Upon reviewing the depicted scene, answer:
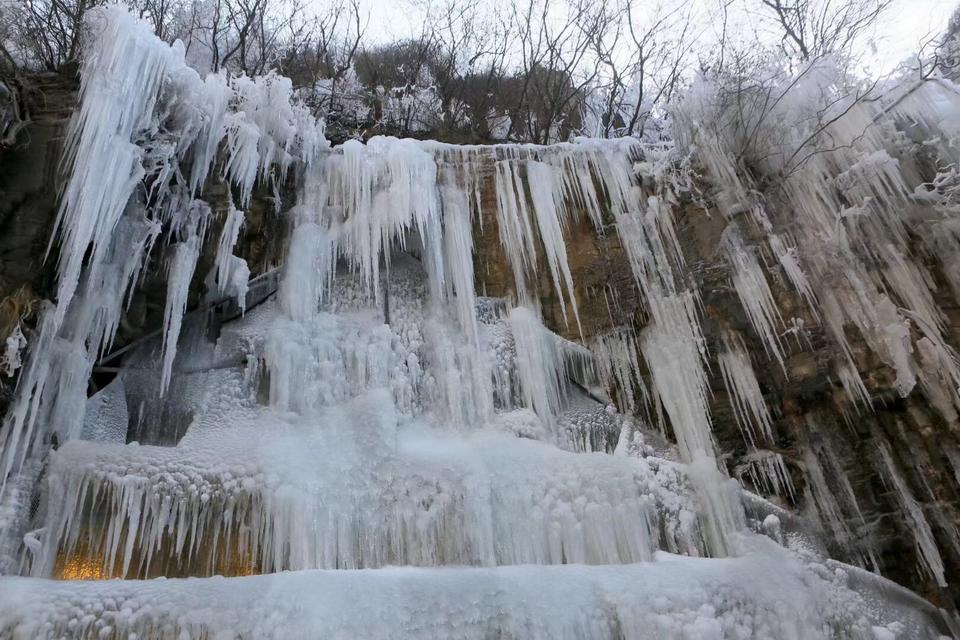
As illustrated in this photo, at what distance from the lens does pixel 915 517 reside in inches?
247

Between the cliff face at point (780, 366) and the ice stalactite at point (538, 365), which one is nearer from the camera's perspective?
the cliff face at point (780, 366)

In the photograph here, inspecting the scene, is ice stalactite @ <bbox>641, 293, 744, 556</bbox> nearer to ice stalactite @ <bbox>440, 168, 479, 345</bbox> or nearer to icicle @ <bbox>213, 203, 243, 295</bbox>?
ice stalactite @ <bbox>440, 168, 479, 345</bbox>

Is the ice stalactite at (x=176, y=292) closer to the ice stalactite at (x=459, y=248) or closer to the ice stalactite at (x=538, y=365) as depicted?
the ice stalactite at (x=459, y=248)

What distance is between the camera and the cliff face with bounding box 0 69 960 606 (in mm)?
5707

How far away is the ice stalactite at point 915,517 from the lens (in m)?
6.08

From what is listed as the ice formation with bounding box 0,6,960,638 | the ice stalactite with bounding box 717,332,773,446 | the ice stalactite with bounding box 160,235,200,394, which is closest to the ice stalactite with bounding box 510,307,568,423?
the ice formation with bounding box 0,6,960,638

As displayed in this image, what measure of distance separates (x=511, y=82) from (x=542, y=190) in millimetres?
5595

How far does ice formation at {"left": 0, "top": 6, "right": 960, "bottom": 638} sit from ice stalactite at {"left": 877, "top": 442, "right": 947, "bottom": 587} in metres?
0.03

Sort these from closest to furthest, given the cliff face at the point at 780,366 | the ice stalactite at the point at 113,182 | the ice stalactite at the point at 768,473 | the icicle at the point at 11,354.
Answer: the icicle at the point at 11,354 → the ice stalactite at the point at 113,182 → the cliff face at the point at 780,366 → the ice stalactite at the point at 768,473

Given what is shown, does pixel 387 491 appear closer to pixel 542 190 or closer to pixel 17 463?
pixel 17 463

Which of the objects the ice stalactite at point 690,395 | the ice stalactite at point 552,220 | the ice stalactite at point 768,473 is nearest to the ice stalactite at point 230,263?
the ice stalactite at point 552,220

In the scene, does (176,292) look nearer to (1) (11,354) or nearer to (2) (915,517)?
(1) (11,354)

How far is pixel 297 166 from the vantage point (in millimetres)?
7582

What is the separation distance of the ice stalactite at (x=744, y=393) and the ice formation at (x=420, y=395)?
3cm
